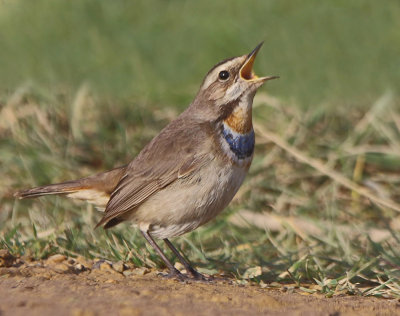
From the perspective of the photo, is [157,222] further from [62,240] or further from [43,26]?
[43,26]

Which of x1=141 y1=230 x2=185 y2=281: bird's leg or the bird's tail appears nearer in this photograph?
x1=141 y1=230 x2=185 y2=281: bird's leg

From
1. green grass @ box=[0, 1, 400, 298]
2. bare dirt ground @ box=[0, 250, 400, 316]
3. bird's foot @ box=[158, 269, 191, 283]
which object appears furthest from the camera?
green grass @ box=[0, 1, 400, 298]

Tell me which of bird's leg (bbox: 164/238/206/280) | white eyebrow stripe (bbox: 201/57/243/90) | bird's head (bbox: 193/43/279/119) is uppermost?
white eyebrow stripe (bbox: 201/57/243/90)

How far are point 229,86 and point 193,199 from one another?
0.96 metres

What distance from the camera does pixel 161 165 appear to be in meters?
5.98

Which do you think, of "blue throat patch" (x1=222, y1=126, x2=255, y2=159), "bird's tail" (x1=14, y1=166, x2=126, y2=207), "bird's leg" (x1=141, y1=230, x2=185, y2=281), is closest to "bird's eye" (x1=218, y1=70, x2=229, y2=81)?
"blue throat patch" (x1=222, y1=126, x2=255, y2=159)

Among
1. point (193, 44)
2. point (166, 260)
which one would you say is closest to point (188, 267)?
point (166, 260)

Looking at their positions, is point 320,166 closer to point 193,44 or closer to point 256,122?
point 256,122

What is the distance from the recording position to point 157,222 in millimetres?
5930

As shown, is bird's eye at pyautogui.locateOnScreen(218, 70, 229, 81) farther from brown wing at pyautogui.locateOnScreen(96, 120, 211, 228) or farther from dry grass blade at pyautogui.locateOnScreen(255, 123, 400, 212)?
dry grass blade at pyautogui.locateOnScreen(255, 123, 400, 212)

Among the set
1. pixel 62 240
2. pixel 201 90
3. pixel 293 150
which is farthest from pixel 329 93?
pixel 62 240

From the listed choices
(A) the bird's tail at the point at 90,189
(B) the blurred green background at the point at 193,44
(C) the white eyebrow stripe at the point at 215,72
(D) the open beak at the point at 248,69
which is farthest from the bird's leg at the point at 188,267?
(B) the blurred green background at the point at 193,44

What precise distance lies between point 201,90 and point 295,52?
241 inches

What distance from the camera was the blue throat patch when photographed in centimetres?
580
